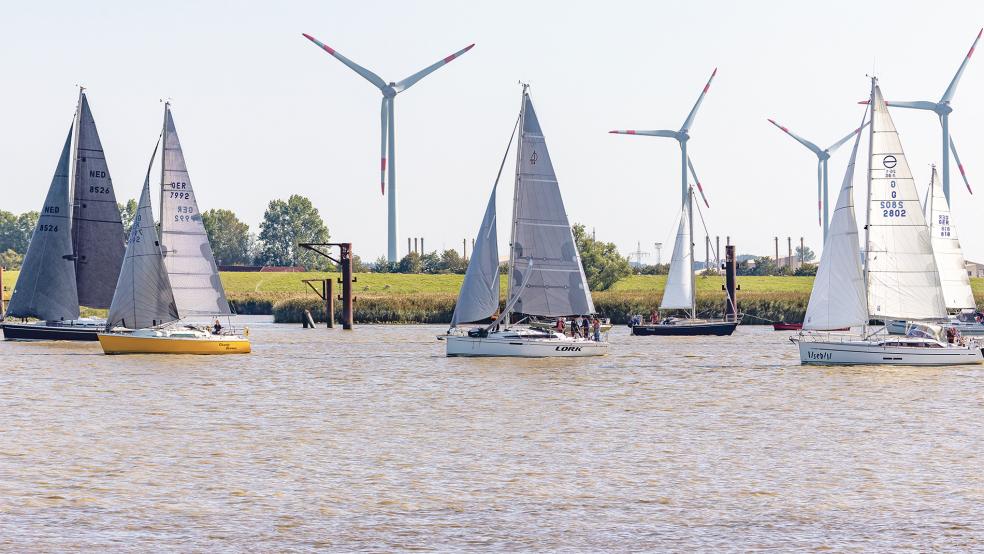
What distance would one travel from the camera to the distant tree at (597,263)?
15762 cm

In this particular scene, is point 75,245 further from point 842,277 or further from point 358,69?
point 358,69

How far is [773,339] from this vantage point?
9088 centimetres

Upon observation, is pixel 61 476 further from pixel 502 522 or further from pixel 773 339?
pixel 773 339

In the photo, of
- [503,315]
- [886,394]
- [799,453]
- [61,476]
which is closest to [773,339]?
[503,315]

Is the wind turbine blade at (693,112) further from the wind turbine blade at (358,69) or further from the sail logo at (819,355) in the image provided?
the sail logo at (819,355)

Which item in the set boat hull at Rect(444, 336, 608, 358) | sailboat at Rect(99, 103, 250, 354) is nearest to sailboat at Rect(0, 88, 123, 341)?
sailboat at Rect(99, 103, 250, 354)

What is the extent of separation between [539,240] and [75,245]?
2630cm

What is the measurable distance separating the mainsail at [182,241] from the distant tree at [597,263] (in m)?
92.1

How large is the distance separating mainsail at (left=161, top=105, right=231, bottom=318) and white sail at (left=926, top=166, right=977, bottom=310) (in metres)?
38.8

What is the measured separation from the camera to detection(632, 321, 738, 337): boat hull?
315ft

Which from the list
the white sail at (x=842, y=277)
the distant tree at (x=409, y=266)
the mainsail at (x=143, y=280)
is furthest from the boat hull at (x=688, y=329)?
the distant tree at (x=409, y=266)

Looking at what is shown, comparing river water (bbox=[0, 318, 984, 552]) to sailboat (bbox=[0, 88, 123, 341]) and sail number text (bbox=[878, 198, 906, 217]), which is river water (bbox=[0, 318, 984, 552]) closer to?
sail number text (bbox=[878, 198, 906, 217])

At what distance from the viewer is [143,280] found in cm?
6375

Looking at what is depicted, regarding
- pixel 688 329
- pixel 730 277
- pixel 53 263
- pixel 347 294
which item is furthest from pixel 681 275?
pixel 53 263
